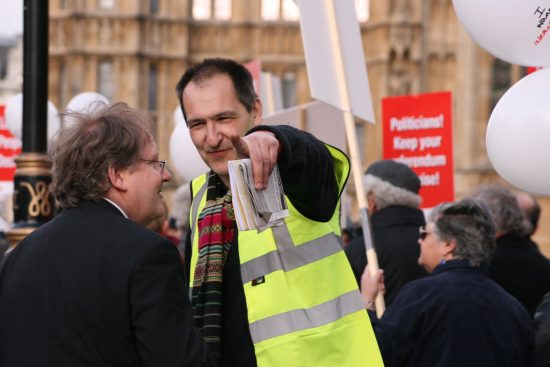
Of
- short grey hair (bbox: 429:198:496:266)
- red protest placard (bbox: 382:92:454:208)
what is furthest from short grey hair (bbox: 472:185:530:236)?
short grey hair (bbox: 429:198:496:266)

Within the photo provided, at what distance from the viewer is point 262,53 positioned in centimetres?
2439

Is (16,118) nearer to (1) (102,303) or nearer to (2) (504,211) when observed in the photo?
(2) (504,211)

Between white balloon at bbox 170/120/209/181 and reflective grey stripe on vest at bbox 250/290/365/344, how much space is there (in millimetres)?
4347

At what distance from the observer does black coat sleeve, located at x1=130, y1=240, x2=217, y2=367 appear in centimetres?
269

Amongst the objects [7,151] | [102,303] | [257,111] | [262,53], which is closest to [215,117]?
[257,111]

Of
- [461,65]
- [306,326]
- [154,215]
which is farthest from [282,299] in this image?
[461,65]

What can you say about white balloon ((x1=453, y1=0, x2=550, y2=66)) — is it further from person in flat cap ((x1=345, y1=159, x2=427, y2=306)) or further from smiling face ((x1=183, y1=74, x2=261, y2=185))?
person in flat cap ((x1=345, y1=159, x2=427, y2=306))

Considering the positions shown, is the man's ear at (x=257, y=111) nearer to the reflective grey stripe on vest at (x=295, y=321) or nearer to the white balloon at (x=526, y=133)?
the reflective grey stripe on vest at (x=295, y=321)

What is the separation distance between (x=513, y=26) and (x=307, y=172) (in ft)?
4.56

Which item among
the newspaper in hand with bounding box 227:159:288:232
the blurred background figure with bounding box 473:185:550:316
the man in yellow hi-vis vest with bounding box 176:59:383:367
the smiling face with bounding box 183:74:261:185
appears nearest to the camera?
the newspaper in hand with bounding box 227:159:288:232

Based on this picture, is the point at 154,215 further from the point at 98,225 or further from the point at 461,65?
the point at 461,65

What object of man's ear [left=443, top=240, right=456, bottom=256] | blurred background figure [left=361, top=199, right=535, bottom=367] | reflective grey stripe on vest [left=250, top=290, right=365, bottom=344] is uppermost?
man's ear [left=443, top=240, right=456, bottom=256]

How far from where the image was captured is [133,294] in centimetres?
271

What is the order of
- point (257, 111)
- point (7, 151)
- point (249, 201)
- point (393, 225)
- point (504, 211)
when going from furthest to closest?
point (7, 151) < point (504, 211) < point (393, 225) < point (257, 111) < point (249, 201)
